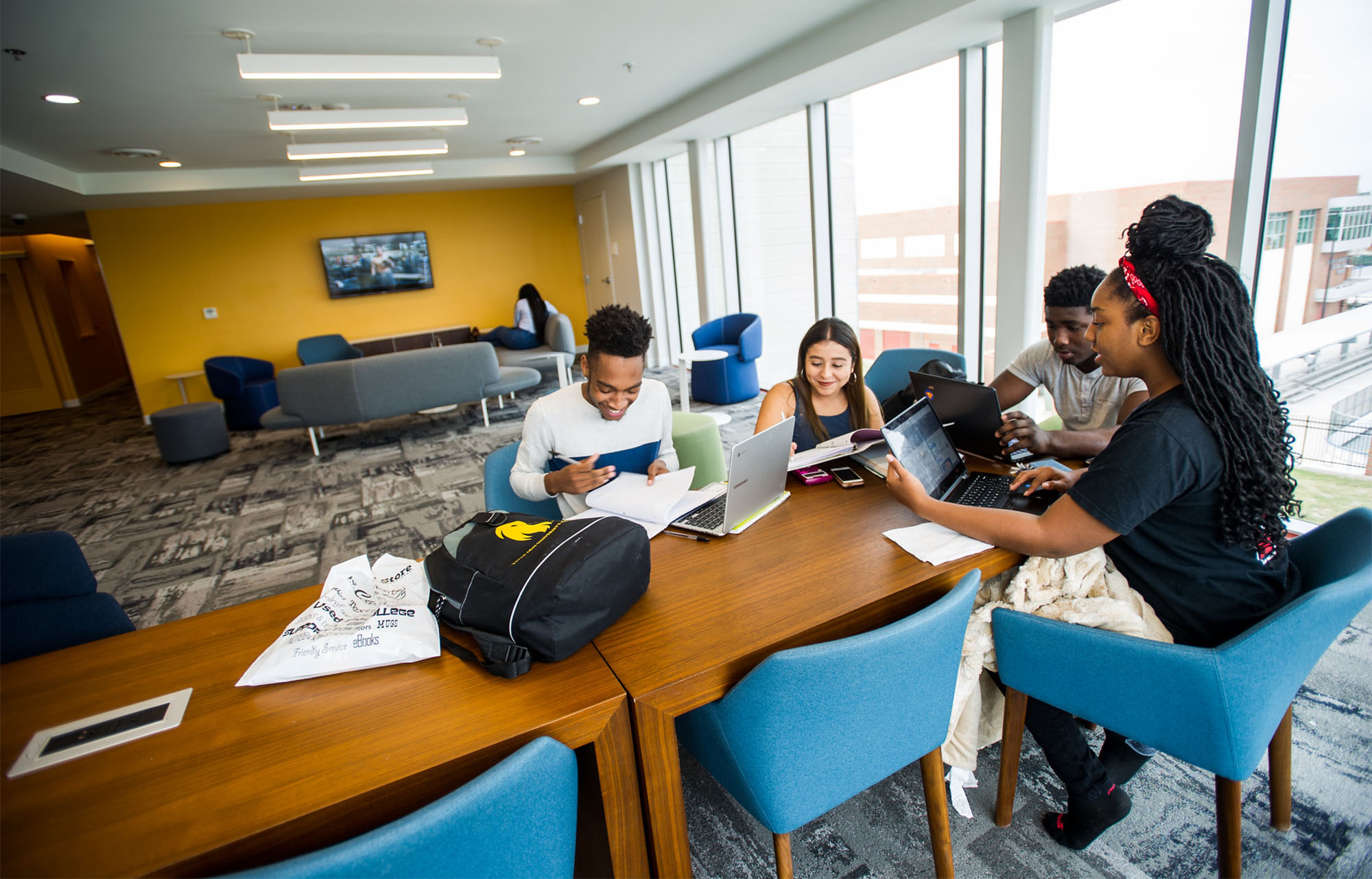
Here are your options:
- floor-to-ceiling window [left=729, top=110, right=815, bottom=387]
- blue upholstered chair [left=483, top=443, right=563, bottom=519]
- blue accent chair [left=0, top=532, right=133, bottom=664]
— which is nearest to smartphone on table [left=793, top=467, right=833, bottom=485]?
blue upholstered chair [left=483, top=443, right=563, bottom=519]

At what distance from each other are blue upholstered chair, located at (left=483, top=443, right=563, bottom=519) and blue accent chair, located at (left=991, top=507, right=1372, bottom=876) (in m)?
1.43

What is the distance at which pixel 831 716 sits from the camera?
3.89 feet

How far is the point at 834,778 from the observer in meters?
1.26

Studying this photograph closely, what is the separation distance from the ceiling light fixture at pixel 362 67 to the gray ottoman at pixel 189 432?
355 cm

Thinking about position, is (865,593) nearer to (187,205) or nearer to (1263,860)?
(1263,860)

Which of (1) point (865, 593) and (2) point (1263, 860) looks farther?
(2) point (1263, 860)

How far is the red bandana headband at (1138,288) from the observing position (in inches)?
54.6

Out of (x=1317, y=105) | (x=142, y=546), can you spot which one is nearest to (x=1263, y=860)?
(x=1317, y=105)

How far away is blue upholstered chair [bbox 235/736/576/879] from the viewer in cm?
78

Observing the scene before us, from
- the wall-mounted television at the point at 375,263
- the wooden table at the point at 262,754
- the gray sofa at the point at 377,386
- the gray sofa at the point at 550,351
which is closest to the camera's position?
the wooden table at the point at 262,754

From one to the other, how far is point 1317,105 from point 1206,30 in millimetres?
636

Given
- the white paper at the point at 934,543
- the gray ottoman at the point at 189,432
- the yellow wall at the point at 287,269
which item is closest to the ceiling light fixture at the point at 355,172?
the gray ottoman at the point at 189,432

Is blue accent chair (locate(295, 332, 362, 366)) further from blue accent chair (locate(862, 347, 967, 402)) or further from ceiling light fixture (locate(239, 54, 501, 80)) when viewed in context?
blue accent chair (locate(862, 347, 967, 402))

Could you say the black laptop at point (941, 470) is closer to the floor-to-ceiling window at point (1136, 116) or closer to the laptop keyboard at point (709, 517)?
the laptop keyboard at point (709, 517)
